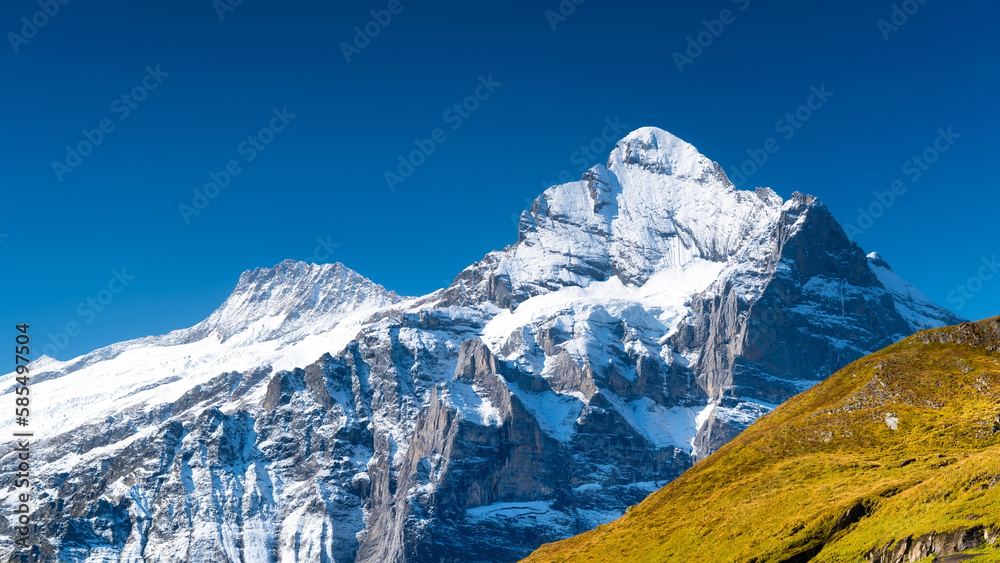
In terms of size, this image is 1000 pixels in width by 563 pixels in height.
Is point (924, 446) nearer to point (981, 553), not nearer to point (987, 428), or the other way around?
point (987, 428)

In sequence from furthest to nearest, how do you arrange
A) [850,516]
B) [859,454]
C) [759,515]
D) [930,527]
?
[859,454]
[759,515]
[850,516]
[930,527]

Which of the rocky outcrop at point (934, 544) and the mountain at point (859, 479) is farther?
the mountain at point (859, 479)

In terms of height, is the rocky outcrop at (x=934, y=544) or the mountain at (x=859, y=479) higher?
the mountain at (x=859, y=479)

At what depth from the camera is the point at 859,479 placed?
91.9 meters

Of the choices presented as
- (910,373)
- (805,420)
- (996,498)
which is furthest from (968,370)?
(996,498)

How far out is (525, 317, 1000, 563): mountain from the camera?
70625 millimetres

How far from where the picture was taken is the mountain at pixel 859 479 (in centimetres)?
7062

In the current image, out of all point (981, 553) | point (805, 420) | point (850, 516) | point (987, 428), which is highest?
point (805, 420)

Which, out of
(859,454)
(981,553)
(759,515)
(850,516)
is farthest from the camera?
(859,454)

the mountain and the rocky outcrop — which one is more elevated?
the mountain

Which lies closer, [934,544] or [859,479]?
[934,544]

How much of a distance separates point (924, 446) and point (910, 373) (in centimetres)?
2025

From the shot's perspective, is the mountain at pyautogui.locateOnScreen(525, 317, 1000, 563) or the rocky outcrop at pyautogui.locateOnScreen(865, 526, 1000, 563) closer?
the rocky outcrop at pyautogui.locateOnScreen(865, 526, 1000, 563)

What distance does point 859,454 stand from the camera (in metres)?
102
